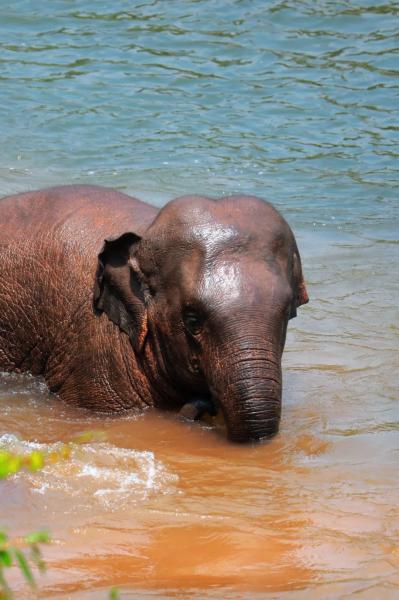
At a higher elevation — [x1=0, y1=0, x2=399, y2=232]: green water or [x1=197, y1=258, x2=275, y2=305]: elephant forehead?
[x1=197, y1=258, x2=275, y2=305]: elephant forehead

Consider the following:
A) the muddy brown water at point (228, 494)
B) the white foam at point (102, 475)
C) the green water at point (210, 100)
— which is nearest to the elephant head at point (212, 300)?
the muddy brown water at point (228, 494)

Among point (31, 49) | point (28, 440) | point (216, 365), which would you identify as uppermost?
point (216, 365)

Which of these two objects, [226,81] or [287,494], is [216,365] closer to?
[287,494]

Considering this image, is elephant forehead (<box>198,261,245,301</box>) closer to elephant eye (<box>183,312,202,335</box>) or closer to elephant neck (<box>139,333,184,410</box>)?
elephant eye (<box>183,312,202,335</box>)

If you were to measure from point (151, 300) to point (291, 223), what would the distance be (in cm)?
594

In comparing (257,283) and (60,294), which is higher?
(257,283)

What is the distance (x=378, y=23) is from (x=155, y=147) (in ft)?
20.0

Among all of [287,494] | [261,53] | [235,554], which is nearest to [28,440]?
[287,494]

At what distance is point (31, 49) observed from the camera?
2267 cm

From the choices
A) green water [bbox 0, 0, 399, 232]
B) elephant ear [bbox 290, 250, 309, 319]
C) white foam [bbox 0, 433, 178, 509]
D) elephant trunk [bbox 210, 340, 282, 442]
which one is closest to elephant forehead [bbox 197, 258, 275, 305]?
elephant trunk [bbox 210, 340, 282, 442]

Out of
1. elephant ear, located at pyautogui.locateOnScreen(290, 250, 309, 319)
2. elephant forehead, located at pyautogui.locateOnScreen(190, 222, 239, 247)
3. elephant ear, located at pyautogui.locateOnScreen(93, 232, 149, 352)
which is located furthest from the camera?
elephant ear, located at pyautogui.locateOnScreen(93, 232, 149, 352)

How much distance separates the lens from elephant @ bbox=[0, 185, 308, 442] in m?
8.24

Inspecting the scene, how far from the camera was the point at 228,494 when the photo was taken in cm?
765

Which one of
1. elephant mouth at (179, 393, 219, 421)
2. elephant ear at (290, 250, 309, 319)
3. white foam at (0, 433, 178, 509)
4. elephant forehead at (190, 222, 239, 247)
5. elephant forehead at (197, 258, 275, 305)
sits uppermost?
elephant forehead at (190, 222, 239, 247)
